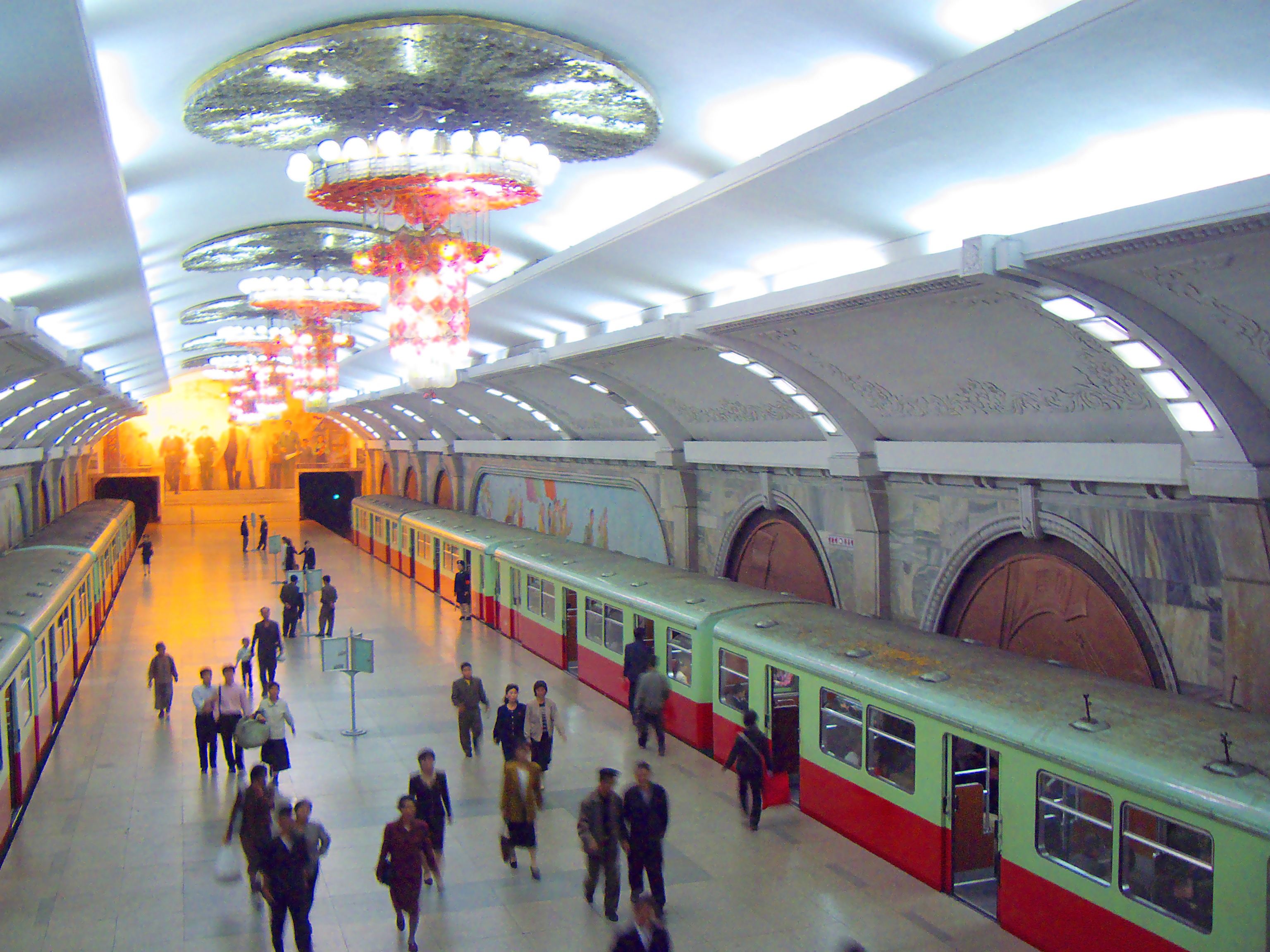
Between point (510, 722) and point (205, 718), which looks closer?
point (510, 722)

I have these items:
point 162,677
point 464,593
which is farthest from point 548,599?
point 162,677

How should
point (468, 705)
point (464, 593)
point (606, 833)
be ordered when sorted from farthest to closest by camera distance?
point (464, 593) → point (468, 705) → point (606, 833)

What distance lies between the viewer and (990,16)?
5.86 metres

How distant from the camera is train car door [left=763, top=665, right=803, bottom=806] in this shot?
9.59 meters

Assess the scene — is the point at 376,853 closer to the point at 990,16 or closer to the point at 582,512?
the point at 990,16

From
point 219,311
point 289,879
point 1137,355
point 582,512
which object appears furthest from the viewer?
point 582,512

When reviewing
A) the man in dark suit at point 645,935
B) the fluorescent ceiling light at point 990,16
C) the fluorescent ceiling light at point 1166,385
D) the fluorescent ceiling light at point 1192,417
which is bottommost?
the man in dark suit at point 645,935

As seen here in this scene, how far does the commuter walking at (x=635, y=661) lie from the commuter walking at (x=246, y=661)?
16.0ft

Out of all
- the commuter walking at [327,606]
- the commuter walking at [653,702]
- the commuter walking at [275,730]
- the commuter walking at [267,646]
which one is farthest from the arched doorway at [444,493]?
the commuter walking at [275,730]

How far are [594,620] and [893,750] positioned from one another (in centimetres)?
679

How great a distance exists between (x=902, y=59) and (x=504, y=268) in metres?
8.55

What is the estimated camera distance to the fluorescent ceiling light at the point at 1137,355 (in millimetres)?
7277

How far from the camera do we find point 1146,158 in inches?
254

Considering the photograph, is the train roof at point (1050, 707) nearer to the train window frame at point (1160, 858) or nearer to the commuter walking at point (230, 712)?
the train window frame at point (1160, 858)
